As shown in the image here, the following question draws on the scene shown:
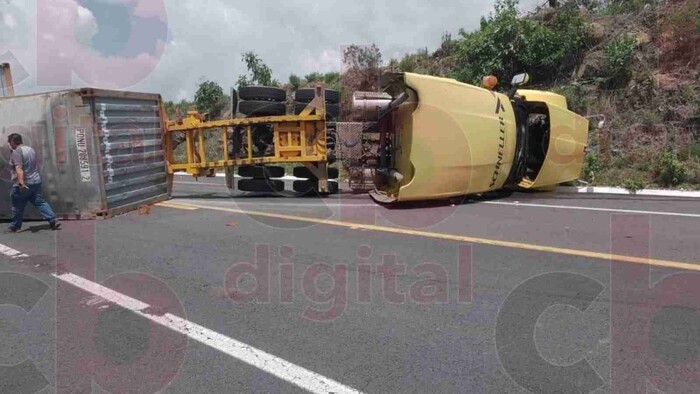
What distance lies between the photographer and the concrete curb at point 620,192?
9.80 m

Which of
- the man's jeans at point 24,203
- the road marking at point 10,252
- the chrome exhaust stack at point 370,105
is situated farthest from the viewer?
the chrome exhaust stack at point 370,105

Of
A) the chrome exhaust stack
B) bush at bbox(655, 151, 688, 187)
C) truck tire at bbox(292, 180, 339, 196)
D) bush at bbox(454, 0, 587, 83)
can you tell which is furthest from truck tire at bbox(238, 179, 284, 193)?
bush at bbox(454, 0, 587, 83)

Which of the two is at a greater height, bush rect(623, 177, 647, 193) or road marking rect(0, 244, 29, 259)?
bush rect(623, 177, 647, 193)

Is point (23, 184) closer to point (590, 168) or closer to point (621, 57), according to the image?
point (590, 168)

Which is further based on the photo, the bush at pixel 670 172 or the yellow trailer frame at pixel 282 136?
the bush at pixel 670 172

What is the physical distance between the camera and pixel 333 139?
10109mm

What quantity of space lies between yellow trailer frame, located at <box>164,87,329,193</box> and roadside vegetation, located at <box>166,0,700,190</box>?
2.67 m

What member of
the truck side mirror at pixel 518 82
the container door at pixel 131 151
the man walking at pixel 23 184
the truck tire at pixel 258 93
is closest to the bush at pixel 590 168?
the truck side mirror at pixel 518 82

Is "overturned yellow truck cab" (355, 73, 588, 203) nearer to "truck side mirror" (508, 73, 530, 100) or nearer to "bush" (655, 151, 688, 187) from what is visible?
"truck side mirror" (508, 73, 530, 100)

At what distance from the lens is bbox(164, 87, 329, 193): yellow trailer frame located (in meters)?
9.88

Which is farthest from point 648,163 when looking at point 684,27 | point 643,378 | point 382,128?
point 643,378

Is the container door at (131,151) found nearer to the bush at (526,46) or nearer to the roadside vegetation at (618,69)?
the roadside vegetation at (618,69)

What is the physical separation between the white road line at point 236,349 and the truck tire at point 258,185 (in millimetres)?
6031

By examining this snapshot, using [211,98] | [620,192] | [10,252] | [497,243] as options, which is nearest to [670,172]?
[620,192]
